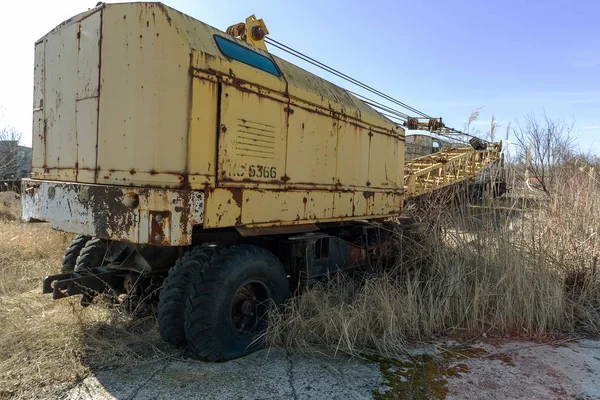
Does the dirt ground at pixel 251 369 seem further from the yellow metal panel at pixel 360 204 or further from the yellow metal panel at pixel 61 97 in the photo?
the yellow metal panel at pixel 360 204

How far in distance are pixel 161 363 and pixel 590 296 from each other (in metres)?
4.73

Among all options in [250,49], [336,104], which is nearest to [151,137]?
[250,49]

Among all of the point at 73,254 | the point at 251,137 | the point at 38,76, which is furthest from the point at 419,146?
the point at 38,76

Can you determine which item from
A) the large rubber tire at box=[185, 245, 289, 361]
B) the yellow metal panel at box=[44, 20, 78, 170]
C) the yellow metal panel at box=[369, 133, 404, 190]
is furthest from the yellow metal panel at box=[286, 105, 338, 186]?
the yellow metal panel at box=[44, 20, 78, 170]

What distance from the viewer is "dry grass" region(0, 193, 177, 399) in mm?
3008

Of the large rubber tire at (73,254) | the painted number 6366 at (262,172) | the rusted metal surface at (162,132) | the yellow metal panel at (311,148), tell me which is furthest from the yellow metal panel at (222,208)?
the large rubber tire at (73,254)

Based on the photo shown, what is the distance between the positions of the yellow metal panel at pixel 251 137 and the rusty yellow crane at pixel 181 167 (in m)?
0.01

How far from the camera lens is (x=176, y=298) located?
352cm

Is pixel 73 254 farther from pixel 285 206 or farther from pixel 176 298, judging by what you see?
pixel 285 206

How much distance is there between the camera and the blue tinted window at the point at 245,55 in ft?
12.5

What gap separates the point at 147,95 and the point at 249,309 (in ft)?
6.89

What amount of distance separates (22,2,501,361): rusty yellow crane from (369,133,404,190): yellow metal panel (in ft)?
3.97

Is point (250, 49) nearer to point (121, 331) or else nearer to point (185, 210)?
point (185, 210)

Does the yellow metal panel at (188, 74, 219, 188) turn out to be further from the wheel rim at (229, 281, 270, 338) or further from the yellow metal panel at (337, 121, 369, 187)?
the yellow metal panel at (337, 121, 369, 187)
